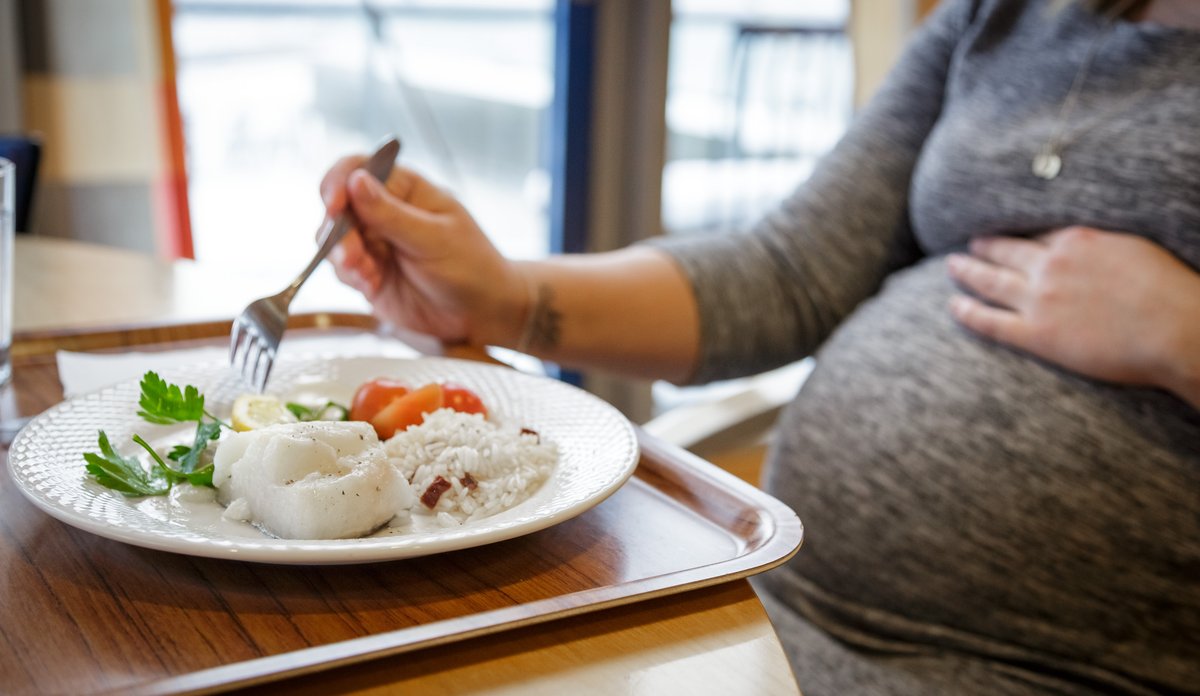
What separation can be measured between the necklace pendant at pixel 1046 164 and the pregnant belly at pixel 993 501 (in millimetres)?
143

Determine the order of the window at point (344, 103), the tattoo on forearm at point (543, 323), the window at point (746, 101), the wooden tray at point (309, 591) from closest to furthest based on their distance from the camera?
the wooden tray at point (309, 591) → the tattoo on forearm at point (543, 323) → the window at point (344, 103) → the window at point (746, 101)

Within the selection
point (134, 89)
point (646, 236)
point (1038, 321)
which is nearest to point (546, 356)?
point (1038, 321)

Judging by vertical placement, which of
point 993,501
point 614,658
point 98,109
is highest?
point 98,109

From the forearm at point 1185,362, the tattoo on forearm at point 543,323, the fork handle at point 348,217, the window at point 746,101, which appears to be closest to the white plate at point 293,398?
the fork handle at point 348,217

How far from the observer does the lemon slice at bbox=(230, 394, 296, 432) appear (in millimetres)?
672

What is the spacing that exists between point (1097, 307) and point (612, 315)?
1.46 ft

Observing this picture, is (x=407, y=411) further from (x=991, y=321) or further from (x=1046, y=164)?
(x=1046, y=164)

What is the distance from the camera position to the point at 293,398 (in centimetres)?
76

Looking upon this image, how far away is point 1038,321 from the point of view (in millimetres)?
919

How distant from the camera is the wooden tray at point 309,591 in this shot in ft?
1.45

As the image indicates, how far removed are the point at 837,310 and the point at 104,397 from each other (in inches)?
30.2

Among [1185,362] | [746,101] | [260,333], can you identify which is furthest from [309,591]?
[746,101]

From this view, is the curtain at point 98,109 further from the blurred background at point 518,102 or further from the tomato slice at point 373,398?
the tomato slice at point 373,398

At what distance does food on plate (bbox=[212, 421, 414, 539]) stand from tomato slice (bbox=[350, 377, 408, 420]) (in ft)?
0.43
